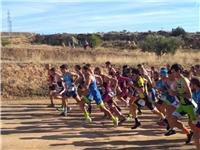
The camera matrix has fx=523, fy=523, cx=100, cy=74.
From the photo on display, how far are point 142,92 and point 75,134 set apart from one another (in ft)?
7.46

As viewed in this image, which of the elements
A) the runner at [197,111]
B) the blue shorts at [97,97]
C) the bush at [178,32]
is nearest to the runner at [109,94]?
the blue shorts at [97,97]

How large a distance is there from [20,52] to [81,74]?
23091 mm

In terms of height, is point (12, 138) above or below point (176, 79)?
below

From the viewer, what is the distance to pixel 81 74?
60.9 ft

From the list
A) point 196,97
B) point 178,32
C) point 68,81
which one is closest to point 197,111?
point 196,97

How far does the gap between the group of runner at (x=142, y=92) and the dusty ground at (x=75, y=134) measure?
0.37 m

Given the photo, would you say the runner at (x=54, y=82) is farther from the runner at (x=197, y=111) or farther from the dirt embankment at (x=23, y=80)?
the runner at (x=197, y=111)

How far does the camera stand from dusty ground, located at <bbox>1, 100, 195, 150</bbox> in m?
12.6

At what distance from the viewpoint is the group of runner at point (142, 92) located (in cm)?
1170

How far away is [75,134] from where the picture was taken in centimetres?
1430

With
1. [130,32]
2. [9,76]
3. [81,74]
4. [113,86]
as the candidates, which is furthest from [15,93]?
[130,32]

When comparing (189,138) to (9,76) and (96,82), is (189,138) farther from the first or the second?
(9,76)

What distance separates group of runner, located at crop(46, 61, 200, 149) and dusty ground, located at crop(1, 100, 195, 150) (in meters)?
0.37

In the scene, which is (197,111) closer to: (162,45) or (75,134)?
(75,134)
